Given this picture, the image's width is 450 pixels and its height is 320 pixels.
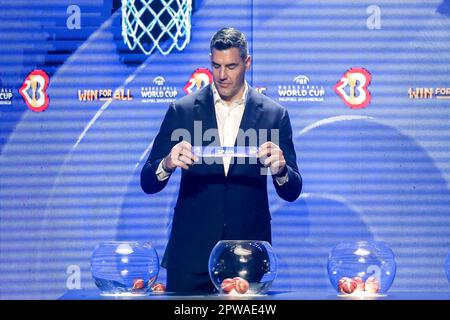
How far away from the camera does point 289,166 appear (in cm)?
533

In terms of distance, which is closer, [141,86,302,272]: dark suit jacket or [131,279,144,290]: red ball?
[131,279,144,290]: red ball

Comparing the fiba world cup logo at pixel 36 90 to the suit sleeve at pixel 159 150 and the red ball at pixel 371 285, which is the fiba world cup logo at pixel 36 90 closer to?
the suit sleeve at pixel 159 150

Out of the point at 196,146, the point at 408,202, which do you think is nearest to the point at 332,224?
the point at 408,202

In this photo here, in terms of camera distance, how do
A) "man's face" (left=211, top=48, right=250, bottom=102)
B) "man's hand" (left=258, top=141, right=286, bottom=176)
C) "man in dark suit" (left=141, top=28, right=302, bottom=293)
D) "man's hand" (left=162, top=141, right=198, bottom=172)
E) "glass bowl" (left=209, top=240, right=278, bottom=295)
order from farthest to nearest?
"man's face" (left=211, top=48, right=250, bottom=102)
"man in dark suit" (left=141, top=28, right=302, bottom=293)
"man's hand" (left=162, top=141, right=198, bottom=172)
"man's hand" (left=258, top=141, right=286, bottom=176)
"glass bowl" (left=209, top=240, right=278, bottom=295)

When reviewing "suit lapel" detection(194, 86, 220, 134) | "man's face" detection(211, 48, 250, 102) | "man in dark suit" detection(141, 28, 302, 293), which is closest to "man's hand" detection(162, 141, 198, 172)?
"man in dark suit" detection(141, 28, 302, 293)

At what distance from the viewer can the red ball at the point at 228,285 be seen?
11.8 ft

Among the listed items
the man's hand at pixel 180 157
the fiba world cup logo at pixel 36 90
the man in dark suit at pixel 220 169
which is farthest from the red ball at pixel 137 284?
the fiba world cup logo at pixel 36 90

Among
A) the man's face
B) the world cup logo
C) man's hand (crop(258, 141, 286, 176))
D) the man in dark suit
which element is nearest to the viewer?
man's hand (crop(258, 141, 286, 176))

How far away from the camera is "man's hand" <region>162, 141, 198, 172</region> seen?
15.4 ft

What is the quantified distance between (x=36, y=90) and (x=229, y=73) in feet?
3.76

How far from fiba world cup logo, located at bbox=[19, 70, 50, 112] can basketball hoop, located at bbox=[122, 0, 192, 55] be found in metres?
0.55

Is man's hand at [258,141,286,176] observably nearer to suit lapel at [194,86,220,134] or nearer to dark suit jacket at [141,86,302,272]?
dark suit jacket at [141,86,302,272]

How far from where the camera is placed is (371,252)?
3639 mm
